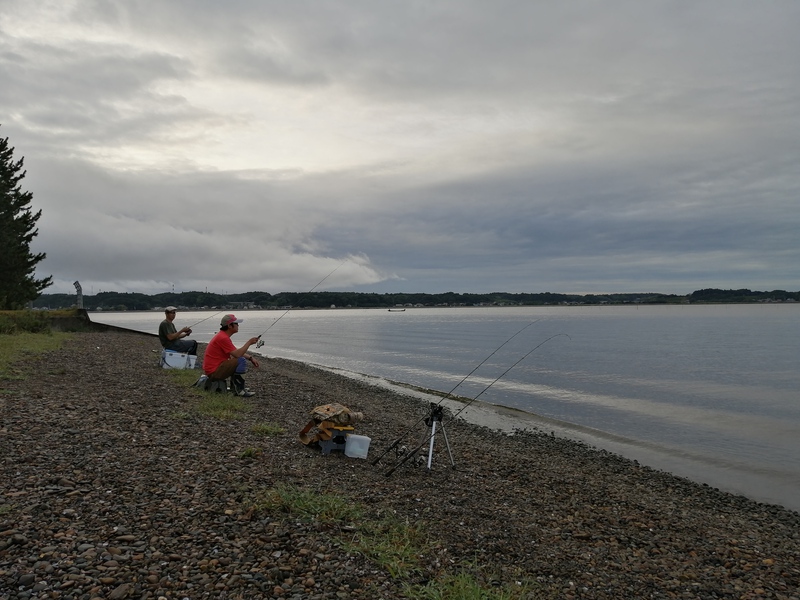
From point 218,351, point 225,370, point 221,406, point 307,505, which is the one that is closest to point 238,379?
point 225,370

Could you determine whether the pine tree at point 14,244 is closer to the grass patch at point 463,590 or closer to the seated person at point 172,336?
the seated person at point 172,336

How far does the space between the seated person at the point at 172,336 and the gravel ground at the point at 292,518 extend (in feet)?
15.0

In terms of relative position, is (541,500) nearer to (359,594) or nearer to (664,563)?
(664,563)

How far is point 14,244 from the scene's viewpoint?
31.2 metres

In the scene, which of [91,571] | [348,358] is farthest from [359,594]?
[348,358]

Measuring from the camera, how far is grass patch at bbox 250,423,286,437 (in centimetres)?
931

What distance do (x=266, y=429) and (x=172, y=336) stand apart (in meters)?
8.05

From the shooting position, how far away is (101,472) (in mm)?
6016

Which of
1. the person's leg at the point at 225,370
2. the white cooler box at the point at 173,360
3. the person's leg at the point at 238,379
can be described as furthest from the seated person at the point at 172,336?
the person's leg at the point at 225,370

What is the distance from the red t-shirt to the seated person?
404cm

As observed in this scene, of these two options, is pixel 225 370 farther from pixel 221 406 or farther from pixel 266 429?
pixel 266 429

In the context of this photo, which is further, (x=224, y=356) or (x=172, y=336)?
(x=172, y=336)

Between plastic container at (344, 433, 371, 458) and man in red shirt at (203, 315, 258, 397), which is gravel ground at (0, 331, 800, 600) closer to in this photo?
plastic container at (344, 433, 371, 458)

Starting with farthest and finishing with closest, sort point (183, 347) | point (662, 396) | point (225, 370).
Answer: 1. point (662, 396)
2. point (183, 347)
3. point (225, 370)
